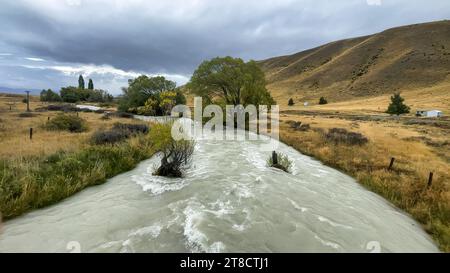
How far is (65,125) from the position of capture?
22969mm

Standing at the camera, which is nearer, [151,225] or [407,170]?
[151,225]

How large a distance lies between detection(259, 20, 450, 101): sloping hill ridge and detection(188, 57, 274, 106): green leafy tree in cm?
6624

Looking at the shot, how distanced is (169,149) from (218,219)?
5.63 m

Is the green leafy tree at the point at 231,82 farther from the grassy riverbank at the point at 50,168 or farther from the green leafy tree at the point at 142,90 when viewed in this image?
the grassy riverbank at the point at 50,168

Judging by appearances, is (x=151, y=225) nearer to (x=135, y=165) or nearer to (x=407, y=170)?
(x=135, y=165)

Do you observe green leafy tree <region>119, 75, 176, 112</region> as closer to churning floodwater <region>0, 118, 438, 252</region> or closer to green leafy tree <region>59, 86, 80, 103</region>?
churning floodwater <region>0, 118, 438, 252</region>

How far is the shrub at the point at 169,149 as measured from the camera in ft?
38.6

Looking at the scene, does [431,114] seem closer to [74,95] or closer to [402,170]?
[402,170]

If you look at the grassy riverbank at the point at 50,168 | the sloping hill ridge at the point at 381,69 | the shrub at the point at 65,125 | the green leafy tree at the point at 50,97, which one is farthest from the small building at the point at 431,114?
the green leafy tree at the point at 50,97

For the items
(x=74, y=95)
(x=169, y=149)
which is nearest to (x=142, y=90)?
(x=169, y=149)

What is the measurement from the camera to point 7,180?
8594mm

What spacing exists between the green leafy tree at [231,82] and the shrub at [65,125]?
18847 mm
